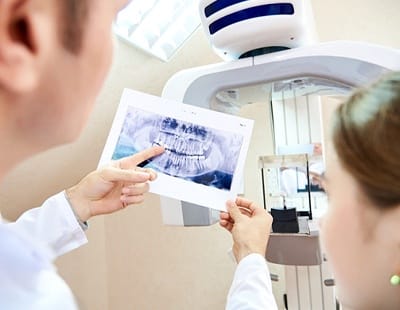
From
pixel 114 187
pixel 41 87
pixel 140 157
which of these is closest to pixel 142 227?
pixel 114 187

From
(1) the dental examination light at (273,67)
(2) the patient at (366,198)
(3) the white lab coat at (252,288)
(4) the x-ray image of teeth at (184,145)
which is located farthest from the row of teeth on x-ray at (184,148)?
(2) the patient at (366,198)

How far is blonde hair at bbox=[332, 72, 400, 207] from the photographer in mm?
560

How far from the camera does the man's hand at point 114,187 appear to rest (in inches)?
37.2

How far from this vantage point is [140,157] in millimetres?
972

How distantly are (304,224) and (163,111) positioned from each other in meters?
0.45

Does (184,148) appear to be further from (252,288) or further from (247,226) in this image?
(252,288)

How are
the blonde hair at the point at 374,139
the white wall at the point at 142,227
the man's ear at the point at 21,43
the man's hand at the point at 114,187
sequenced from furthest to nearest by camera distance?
the white wall at the point at 142,227, the man's hand at the point at 114,187, the blonde hair at the point at 374,139, the man's ear at the point at 21,43

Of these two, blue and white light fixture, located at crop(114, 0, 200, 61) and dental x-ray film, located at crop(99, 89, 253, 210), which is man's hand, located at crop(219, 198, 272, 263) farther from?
blue and white light fixture, located at crop(114, 0, 200, 61)

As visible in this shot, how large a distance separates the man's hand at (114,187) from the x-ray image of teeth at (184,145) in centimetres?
2

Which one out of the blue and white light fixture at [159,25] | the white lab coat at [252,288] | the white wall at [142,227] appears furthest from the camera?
the white wall at [142,227]

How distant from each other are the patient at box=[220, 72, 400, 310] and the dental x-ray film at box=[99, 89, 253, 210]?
11.6 inches

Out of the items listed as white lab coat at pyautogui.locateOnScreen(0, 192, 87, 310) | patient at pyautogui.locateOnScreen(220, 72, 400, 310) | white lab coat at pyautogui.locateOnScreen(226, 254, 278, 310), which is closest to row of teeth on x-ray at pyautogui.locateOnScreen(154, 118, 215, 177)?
white lab coat at pyautogui.locateOnScreen(226, 254, 278, 310)

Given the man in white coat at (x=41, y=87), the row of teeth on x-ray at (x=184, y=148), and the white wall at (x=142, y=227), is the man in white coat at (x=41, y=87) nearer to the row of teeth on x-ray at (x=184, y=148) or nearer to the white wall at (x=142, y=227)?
the row of teeth on x-ray at (x=184, y=148)

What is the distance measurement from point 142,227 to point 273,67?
3.35 ft
